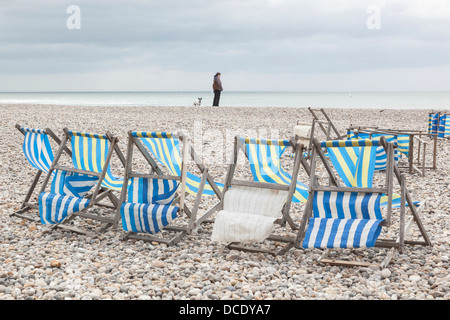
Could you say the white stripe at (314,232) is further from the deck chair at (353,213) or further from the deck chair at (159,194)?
the deck chair at (159,194)

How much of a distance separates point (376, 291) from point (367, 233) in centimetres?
52

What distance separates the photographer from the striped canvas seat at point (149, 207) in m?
4.49

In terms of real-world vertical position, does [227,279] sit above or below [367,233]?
below

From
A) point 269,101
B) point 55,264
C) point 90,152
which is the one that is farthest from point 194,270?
point 269,101

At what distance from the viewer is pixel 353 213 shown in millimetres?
4059

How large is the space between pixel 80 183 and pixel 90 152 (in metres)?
0.31

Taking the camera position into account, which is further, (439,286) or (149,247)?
(149,247)

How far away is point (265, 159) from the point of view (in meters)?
4.44

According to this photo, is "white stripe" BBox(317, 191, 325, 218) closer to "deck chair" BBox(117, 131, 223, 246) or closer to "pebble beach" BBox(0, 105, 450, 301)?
"pebble beach" BBox(0, 105, 450, 301)

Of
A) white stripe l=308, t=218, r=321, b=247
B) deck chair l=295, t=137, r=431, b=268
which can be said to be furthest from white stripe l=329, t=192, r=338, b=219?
white stripe l=308, t=218, r=321, b=247

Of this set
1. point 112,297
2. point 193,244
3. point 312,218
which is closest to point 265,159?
point 312,218

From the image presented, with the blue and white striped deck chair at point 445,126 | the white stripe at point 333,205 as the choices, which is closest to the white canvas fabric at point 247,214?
the white stripe at point 333,205

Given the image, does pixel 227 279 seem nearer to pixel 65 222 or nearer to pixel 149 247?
pixel 149 247

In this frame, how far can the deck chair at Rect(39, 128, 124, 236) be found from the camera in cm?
480
